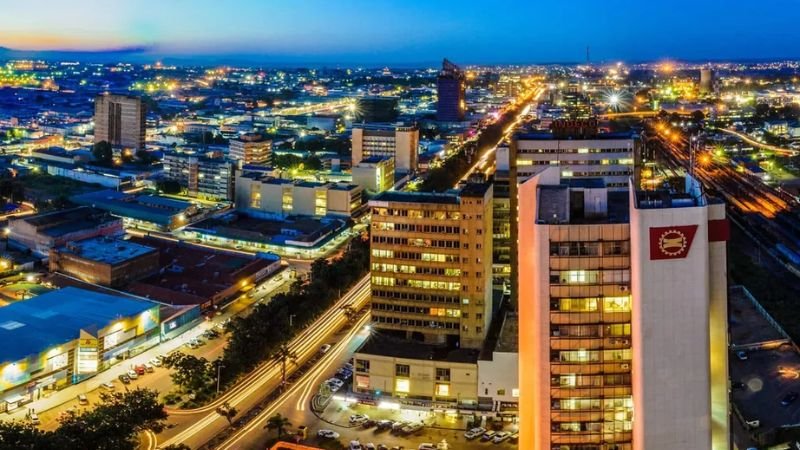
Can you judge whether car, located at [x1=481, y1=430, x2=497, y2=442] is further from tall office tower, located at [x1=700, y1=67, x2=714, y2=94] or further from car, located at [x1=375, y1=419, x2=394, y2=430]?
tall office tower, located at [x1=700, y1=67, x2=714, y2=94]

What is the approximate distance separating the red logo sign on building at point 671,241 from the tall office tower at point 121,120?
3818 centimetres

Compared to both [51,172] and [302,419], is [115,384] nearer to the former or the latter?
[302,419]

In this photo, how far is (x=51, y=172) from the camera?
3562 cm

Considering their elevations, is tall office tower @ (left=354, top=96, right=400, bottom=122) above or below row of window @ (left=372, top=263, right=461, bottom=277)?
above

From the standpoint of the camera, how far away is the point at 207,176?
101ft

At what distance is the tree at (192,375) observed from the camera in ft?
44.4

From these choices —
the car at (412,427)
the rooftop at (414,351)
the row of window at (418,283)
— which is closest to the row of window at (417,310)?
the row of window at (418,283)

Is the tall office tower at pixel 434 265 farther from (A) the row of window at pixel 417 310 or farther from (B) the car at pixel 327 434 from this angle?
(B) the car at pixel 327 434

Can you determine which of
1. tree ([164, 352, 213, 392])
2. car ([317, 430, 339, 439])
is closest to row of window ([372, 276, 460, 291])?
tree ([164, 352, 213, 392])

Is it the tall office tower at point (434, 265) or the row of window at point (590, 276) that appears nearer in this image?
the row of window at point (590, 276)

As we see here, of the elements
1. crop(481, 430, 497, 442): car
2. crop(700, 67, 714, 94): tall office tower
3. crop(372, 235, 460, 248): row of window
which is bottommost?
crop(481, 430, 497, 442): car

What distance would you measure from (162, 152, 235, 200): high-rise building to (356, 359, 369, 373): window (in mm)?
18209

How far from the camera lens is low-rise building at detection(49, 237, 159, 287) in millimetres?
19062

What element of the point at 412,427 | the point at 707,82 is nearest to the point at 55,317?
the point at 412,427
